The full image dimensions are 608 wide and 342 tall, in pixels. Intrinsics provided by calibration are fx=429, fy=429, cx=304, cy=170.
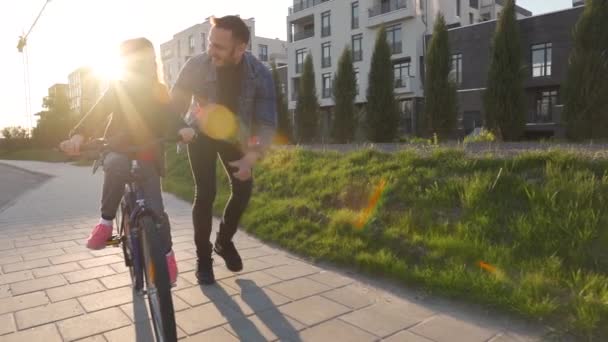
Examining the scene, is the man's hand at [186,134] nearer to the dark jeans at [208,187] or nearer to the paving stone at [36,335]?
the dark jeans at [208,187]

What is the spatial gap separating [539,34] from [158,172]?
93.1 ft

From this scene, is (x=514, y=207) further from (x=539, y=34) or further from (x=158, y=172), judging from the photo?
(x=539, y=34)

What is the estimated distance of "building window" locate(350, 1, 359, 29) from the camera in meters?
35.3

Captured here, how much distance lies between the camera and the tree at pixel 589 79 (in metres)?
11.7

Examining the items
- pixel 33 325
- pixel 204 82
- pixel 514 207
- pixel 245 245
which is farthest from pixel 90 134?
pixel 514 207

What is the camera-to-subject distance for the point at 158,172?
2.73 meters

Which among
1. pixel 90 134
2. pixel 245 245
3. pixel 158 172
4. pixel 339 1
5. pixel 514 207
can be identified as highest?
pixel 339 1

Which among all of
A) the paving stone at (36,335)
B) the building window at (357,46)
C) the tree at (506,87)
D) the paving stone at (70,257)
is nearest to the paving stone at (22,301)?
the paving stone at (36,335)

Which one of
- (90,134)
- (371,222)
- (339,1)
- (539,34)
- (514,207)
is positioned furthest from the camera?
(339,1)

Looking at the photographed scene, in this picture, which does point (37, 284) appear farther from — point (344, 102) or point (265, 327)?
point (344, 102)

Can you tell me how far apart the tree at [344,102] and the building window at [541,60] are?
13.1 meters

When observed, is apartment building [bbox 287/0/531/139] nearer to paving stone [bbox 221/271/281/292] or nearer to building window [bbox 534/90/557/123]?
building window [bbox 534/90/557/123]

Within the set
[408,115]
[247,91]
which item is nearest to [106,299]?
[247,91]

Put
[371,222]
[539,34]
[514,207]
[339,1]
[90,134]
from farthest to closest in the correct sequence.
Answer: [339,1] < [539,34] < [371,222] < [514,207] < [90,134]
